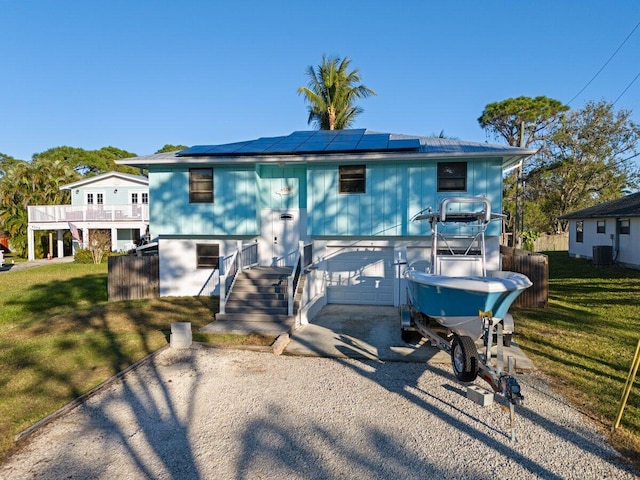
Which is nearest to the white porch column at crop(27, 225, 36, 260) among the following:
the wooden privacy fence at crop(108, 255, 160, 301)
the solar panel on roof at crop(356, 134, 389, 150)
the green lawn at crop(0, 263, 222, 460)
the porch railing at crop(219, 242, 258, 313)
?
the green lawn at crop(0, 263, 222, 460)

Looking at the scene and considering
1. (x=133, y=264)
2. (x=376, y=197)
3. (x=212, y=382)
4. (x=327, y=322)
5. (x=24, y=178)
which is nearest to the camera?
(x=212, y=382)

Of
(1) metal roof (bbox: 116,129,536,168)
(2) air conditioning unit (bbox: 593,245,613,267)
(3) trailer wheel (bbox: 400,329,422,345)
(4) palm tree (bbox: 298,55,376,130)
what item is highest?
(4) palm tree (bbox: 298,55,376,130)

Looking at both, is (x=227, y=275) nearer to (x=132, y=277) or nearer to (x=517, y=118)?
(x=132, y=277)

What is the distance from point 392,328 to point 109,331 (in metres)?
6.74

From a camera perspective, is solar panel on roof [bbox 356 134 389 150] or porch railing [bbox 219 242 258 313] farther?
solar panel on roof [bbox 356 134 389 150]

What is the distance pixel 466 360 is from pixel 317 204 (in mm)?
8049

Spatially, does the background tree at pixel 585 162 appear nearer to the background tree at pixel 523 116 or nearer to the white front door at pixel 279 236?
the background tree at pixel 523 116

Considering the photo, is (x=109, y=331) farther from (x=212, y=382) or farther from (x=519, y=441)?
(x=519, y=441)

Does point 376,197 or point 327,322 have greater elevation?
point 376,197

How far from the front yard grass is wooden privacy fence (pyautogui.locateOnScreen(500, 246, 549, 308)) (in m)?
7.85

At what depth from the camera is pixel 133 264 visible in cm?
1430

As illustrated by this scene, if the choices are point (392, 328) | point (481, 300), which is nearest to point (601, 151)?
point (392, 328)

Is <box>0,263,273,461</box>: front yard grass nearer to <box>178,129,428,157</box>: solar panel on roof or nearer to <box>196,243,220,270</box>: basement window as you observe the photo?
<box>196,243,220,270</box>: basement window

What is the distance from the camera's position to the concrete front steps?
9781 millimetres
